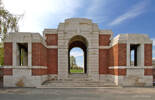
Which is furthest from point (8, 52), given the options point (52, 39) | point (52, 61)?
point (52, 39)

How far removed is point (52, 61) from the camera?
14.6 metres

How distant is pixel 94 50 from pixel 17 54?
1005 centimetres

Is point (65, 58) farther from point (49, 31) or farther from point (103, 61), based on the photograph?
point (103, 61)

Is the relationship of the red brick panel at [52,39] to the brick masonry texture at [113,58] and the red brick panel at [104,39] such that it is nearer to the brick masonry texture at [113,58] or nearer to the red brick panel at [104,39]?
the red brick panel at [104,39]

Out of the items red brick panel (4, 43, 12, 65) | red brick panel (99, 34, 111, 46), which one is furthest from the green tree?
red brick panel (99, 34, 111, 46)

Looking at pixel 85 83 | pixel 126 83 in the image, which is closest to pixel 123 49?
pixel 126 83

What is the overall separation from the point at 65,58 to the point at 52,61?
75.7 inches

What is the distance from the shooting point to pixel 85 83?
12820 millimetres

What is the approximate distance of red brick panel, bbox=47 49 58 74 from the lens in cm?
1447

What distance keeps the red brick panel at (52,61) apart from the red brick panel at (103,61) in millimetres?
6370

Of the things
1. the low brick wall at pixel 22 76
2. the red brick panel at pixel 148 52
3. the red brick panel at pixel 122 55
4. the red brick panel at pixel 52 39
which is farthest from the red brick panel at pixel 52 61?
the red brick panel at pixel 148 52

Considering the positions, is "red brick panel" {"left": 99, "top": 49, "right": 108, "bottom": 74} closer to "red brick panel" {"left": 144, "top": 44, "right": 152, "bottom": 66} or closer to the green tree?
"red brick panel" {"left": 144, "top": 44, "right": 152, "bottom": 66}

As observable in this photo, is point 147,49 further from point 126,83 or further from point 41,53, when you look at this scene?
point 41,53

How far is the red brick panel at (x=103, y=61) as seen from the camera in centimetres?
1467
